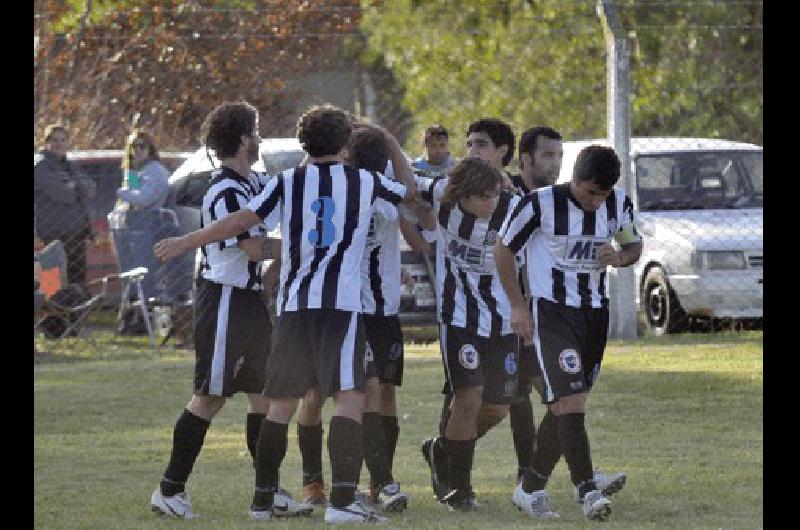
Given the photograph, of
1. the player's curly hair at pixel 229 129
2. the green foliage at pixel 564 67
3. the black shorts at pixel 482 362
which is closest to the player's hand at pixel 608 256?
the black shorts at pixel 482 362

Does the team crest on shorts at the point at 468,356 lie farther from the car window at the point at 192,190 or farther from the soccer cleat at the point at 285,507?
the car window at the point at 192,190

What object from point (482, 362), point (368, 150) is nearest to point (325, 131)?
point (368, 150)

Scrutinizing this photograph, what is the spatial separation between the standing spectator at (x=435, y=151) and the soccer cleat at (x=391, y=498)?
5.05m

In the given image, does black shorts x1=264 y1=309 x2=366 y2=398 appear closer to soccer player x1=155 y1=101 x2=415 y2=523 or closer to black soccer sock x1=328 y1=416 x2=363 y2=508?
soccer player x1=155 y1=101 x2=415 y2=523

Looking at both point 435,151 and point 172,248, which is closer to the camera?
point 172,248

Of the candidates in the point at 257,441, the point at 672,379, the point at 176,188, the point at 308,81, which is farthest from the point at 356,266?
the point at 308,81

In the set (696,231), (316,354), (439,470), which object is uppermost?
(696,231)

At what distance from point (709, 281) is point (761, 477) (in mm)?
7641

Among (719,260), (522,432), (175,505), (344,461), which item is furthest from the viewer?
(719,260)

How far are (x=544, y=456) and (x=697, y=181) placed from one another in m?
9.77

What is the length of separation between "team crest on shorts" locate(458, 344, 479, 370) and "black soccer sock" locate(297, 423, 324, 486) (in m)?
0.68

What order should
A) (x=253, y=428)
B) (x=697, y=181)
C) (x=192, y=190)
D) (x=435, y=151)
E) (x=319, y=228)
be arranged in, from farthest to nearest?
(x=192, y=190), (x=697, y=181), (x=435, y=151), (x=253, y=428), (x=319, y=228)

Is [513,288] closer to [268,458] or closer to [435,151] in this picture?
[268,458]

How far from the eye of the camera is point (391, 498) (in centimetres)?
859
